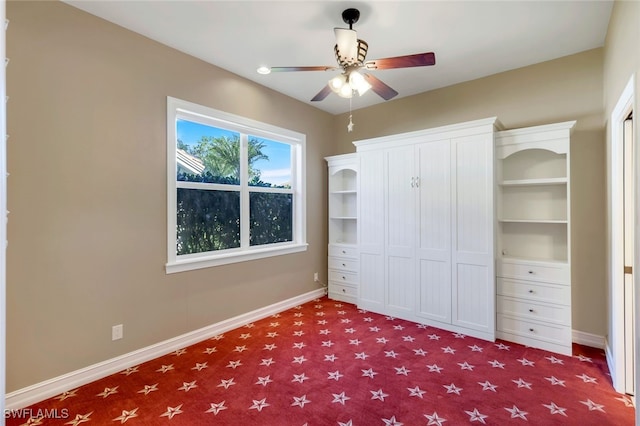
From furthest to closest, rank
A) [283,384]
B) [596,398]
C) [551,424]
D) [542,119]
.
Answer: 1. [542,119]
2. [283,384]
3. [596,398]
4. [551,424]

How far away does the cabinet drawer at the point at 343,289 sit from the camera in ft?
14.5

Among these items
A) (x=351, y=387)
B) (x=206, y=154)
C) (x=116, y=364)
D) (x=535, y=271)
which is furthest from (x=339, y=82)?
(x=116, y=364)

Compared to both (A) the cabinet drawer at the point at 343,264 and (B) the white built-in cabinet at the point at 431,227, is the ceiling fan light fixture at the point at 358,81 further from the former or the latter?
(A) the cabinet drawer at the point at 343,264

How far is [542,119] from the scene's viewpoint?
3.32m

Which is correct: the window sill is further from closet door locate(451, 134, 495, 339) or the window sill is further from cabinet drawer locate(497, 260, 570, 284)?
cabinet drawer locate(497, 260, 570, 284)

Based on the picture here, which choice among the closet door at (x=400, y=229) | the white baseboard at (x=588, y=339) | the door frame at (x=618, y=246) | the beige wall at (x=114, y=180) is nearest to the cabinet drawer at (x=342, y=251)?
the closet door at (x=400, y=229)

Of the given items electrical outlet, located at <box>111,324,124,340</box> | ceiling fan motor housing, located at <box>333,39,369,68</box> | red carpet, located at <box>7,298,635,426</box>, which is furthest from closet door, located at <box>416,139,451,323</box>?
electrical outlet, located at <box>111,324,124,340</box>

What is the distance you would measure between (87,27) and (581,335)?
212 inches

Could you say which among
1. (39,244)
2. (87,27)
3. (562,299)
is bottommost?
(562,299)

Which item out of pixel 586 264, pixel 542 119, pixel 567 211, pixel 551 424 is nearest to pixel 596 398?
pixel 551 424

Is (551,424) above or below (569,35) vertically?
below

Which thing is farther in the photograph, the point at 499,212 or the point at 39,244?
the point at 499,212

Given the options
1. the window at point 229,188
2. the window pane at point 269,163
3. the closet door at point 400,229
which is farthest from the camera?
the window pane at point 269,163

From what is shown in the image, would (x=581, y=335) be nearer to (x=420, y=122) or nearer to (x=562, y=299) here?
(x=562, y=299)
